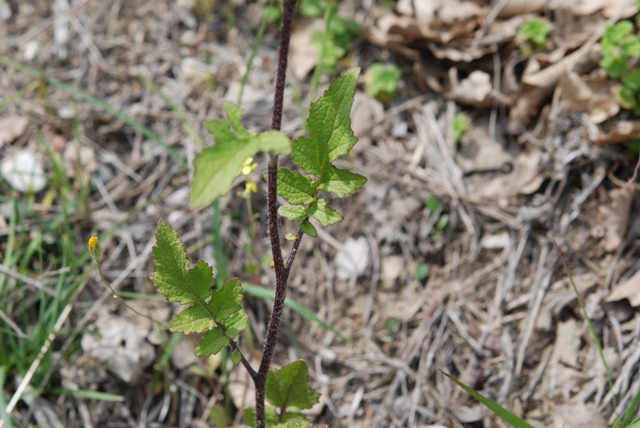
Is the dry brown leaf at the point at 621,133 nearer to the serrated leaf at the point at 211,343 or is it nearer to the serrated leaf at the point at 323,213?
the serrated leaf at the point at 323,213

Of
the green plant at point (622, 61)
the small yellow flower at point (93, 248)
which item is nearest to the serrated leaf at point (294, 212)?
the small yellow flower at point (93, 248)

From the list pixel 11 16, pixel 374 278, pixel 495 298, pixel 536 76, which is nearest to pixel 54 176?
pixel 11 16

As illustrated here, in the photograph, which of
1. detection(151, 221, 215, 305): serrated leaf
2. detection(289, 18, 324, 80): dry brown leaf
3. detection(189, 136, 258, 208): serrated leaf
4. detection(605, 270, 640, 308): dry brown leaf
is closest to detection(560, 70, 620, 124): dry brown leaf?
detection(605, 270, 640, 308): dry brown leaf

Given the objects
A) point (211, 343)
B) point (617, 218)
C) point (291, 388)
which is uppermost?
point (211, 343)

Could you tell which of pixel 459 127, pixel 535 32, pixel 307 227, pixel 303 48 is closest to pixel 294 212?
pixel 307 227

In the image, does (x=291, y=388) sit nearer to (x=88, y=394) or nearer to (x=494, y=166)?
(x=88, y=394)

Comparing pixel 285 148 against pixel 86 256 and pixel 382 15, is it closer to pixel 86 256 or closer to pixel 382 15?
pixel 86 256

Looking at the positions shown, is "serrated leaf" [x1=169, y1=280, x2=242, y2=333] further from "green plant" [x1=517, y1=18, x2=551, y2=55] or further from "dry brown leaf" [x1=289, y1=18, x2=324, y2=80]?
"green plant" [x1=517, y1=18, x2=551, y2=55]
